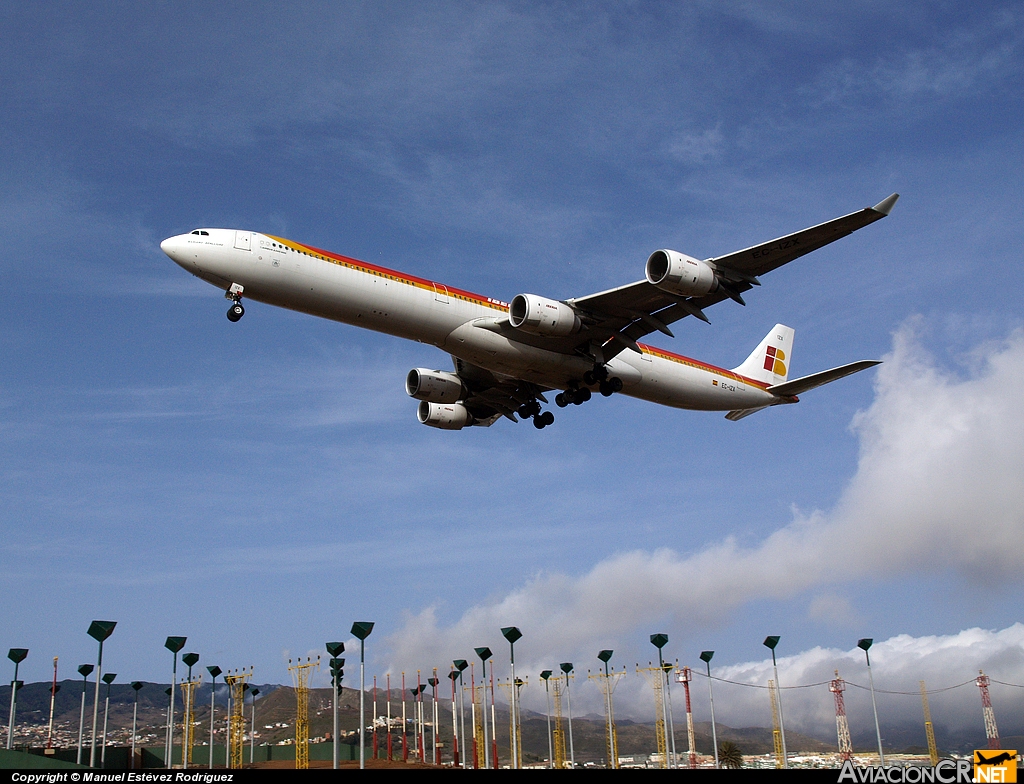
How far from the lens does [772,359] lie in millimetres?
54250

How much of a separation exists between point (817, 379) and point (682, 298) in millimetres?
11842

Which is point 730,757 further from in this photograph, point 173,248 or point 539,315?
point 173,248

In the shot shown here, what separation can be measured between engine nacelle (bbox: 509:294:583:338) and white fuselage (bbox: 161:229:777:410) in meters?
1.40

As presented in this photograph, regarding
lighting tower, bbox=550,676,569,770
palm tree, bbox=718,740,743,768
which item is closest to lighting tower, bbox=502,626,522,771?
lighting tower, bbox=550,676,569,770

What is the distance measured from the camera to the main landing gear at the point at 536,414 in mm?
47869

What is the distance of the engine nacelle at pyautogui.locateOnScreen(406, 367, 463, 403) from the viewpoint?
145ft

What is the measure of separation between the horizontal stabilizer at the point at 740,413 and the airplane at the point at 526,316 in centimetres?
44

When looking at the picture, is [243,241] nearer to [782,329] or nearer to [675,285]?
[675,285]

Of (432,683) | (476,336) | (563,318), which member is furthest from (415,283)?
(432,683)

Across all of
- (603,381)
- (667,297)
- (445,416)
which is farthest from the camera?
(445,416)

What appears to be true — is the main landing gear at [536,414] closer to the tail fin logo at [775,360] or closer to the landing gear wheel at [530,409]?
the landing gear wheel at [530,409]

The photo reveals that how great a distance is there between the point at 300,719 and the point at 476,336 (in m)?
34.9

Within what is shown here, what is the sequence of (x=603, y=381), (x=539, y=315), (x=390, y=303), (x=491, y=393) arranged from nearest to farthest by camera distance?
(x=390, y=303)
(x=539, y=315)
(x=603, y=381)
(x=491, y=393)

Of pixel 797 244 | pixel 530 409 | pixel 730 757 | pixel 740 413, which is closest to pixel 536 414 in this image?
pixel 530 409
